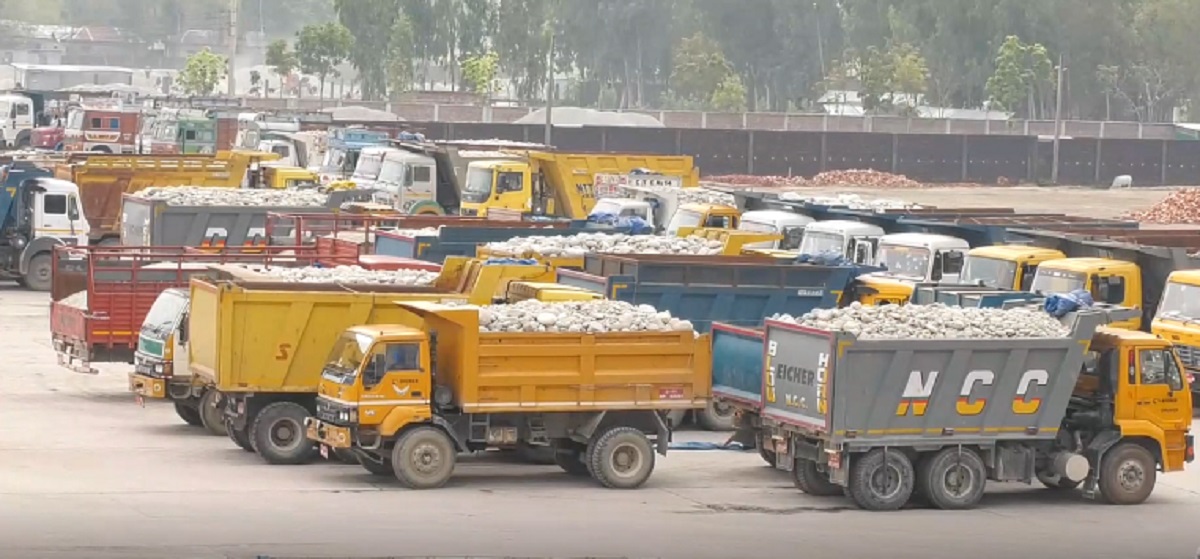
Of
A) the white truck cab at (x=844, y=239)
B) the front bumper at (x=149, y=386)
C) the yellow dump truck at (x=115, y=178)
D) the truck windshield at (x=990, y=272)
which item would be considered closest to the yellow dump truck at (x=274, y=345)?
the front bumper at (x=149, y=386)

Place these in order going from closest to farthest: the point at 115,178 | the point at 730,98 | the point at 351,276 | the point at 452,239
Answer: the point at 351,276 → the point at 452,239 → the point at 115,178 → the point at 730,98

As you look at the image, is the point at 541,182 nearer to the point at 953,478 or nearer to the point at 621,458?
the point at 621,458

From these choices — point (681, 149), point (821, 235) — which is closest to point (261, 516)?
point (821, 235)

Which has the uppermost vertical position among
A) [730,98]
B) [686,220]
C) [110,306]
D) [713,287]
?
[730,98]

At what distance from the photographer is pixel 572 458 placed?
80.6 ft

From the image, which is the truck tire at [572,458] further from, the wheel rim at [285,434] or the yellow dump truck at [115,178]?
the yellow dump truck at [115,178]

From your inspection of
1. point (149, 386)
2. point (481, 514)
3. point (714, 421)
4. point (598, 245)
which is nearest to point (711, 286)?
point (714, 421)

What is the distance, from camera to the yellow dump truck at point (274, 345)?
2453cm

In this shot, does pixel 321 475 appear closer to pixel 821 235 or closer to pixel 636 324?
pixel 636 324

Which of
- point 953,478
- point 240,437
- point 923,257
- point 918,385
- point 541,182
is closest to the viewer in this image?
point 918,385

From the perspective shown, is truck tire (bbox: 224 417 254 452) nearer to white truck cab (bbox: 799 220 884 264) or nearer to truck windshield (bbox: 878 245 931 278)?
truck windshield (bbox: 878 245 931 278)

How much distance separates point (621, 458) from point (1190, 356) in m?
10.8

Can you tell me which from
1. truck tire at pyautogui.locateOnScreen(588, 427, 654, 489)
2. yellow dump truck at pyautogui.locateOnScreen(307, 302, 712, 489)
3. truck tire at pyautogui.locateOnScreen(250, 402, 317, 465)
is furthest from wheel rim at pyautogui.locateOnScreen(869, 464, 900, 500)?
truck tire at pyautogui.locateOnScreen(250, 402, 317, 465)

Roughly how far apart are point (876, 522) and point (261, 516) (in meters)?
6.12
